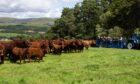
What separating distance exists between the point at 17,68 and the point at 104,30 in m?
42.5

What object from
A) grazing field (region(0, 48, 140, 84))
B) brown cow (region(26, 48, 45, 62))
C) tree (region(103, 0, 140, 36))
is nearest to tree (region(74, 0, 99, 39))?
tree (region(103, 0, 140, 36))

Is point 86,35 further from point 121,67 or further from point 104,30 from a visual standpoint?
point 121,67

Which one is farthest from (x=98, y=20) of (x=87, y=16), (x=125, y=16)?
(x=125, y=16)

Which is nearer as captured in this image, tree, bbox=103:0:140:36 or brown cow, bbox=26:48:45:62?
brown cow, bbox=26:48:45:62

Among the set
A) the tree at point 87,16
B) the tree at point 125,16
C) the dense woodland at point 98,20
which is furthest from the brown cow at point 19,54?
the tree at point 87,16

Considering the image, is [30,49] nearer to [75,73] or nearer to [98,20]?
[75,73]

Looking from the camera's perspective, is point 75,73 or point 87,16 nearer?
point 75,73

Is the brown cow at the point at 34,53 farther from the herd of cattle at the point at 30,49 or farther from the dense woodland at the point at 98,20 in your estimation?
the dense woodland at the point at 98,20

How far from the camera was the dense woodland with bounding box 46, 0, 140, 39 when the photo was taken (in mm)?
55656

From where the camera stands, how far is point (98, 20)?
84000mm

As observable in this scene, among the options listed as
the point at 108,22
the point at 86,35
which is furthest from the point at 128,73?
the point at 86,35

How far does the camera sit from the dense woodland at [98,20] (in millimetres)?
55656

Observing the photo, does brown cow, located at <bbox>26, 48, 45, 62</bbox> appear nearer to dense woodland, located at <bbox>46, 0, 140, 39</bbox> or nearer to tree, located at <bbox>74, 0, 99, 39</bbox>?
dense woodland, located at <bbox>46, 0, 140, 39</bbox>

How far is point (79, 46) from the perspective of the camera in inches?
1428
